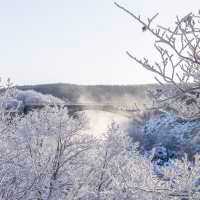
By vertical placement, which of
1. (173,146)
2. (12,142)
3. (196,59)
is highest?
(196,59)

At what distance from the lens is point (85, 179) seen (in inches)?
695

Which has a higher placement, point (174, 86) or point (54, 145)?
point (174, 86)

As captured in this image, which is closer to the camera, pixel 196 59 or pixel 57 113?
pixel 196 59

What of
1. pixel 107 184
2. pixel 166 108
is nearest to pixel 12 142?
pixel 107 184

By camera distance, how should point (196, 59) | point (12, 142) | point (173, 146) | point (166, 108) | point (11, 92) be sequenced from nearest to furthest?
point (196, 59) < point (166, 108) < point (11, 92) < point (12, 142) < point (173, 146)

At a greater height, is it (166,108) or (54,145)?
(166,108)

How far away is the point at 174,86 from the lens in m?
4.43

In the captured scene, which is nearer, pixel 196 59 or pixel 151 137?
pixel 196 59

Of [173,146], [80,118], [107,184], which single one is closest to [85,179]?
[107,184]

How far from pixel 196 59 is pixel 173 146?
5316cm

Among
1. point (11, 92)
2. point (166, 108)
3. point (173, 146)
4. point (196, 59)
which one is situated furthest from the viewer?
point (173, 146)

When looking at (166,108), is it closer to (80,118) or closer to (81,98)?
(80,118)

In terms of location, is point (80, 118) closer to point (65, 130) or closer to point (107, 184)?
point (65, 130)

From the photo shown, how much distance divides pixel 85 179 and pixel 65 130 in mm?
1625
